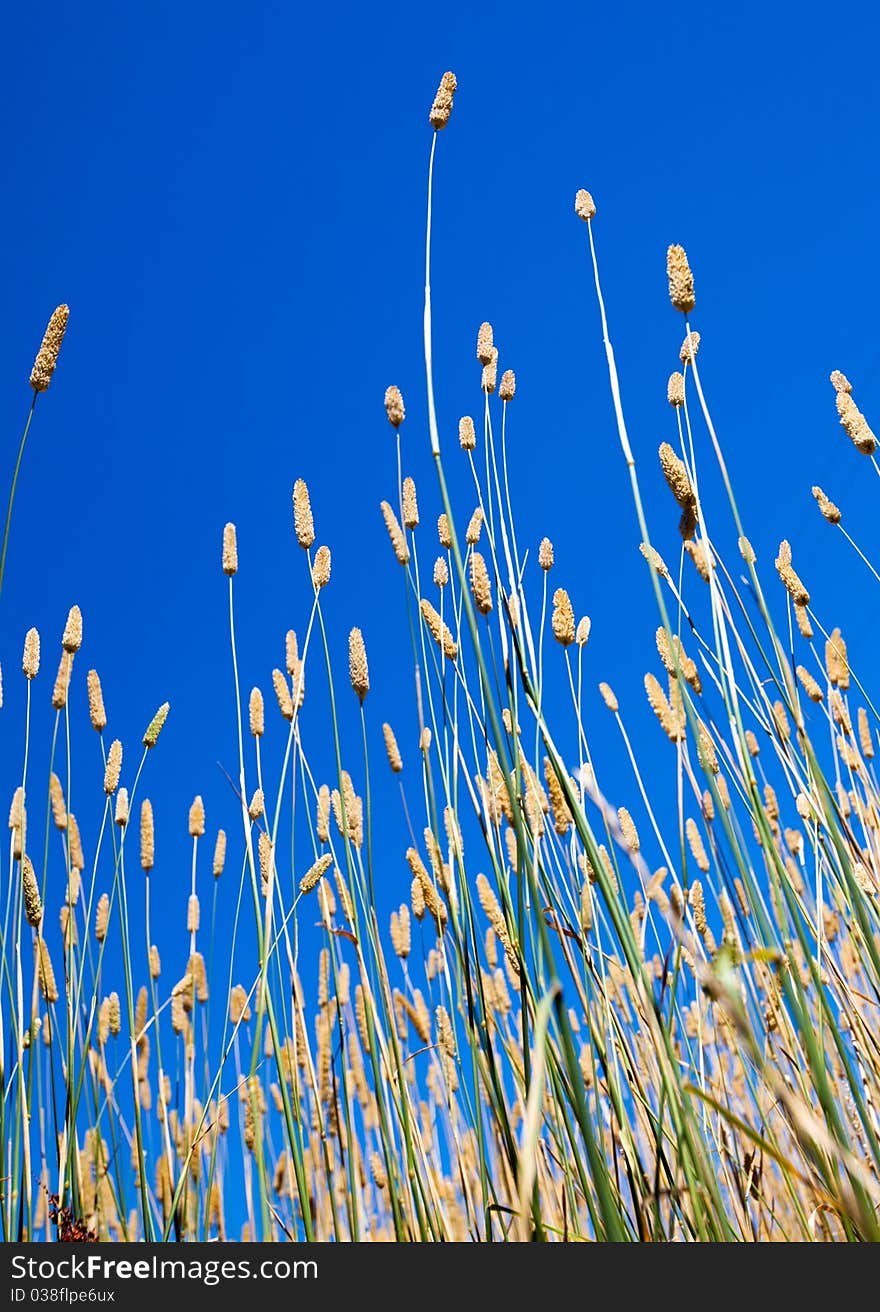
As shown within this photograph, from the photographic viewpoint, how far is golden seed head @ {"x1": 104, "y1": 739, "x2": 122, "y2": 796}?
137 cm

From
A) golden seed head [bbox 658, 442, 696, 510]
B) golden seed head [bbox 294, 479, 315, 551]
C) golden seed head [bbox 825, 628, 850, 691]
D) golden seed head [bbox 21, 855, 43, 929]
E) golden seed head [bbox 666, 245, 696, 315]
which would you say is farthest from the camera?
golden seed head [bbox 825, 628, 850, 691]

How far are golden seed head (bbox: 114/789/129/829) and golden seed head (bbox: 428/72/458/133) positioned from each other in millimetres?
991

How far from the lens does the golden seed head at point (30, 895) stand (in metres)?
1.19

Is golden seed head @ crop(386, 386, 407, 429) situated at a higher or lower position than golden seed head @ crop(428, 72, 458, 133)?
lower

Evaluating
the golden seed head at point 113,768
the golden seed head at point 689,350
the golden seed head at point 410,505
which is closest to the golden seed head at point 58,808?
the golden seed head at point 113,768

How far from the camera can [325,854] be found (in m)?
1.37

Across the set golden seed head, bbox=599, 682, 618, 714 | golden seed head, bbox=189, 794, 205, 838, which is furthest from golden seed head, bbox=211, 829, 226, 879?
golden seed head, bbox=599, 682, 618, 714

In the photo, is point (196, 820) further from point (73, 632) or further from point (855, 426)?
point (855, 426)

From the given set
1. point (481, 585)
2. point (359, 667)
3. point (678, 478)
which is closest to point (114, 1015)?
point (359, 667)

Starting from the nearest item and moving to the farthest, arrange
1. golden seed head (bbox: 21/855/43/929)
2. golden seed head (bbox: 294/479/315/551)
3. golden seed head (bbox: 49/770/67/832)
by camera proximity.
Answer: golden seed head (bbox: 21/855/43/929) → golden seed head (bbox: 294/479/315/551) → golden seed head (bbox: 49/770/67/832)

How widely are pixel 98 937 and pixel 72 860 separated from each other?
0.13m

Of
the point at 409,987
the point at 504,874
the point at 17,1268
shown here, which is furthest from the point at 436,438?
the point at 409,987

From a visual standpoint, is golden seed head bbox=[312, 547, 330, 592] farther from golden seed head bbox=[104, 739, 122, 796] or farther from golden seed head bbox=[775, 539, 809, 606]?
golden seed head bbox=[775, 539, 809, 606]

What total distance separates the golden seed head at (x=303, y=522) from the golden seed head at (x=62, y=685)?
15.9 inches
